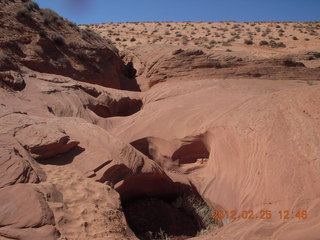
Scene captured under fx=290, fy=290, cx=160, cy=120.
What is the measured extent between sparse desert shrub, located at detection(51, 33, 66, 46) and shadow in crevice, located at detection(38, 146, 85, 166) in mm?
8226

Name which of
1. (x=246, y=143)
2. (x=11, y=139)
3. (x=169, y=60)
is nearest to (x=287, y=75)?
(x=169, y=60)

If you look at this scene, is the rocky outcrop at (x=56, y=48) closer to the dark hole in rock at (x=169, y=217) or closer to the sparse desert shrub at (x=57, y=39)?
the sparse desert shrub at (x=57, y=39)

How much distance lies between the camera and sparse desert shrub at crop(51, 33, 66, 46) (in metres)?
11.6

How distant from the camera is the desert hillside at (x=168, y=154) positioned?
334 cm

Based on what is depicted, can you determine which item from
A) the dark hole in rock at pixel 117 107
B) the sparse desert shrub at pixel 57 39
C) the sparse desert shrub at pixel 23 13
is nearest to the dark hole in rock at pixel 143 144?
the dark hole in rock at pixel 117 107

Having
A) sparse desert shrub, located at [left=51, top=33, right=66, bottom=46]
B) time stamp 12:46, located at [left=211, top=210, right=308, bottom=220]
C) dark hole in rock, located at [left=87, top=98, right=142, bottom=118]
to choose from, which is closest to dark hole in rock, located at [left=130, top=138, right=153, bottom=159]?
dark hole in rock, located at [left=87, top=98, right=142, bottom=118]

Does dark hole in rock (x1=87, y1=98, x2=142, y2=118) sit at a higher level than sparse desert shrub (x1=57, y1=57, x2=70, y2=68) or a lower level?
lower

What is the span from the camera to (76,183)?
12.9 ft

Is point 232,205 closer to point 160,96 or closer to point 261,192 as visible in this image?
point 261,192

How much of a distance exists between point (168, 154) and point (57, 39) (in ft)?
26.0

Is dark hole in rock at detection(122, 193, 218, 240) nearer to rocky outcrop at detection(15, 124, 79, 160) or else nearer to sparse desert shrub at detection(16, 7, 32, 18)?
rocky outcrop at detection(15, 124, 79, 160)

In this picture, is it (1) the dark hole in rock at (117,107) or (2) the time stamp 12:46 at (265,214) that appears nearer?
(2) the time stamp 12:46 at (265,214)

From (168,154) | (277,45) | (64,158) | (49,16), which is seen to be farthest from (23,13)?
(277,45)

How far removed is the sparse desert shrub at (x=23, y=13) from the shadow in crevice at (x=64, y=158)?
346 inches
